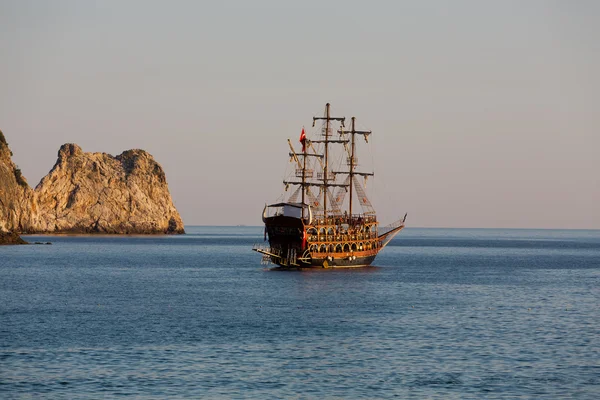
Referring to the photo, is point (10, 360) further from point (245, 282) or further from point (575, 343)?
point (245, 282)

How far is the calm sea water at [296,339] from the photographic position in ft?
130

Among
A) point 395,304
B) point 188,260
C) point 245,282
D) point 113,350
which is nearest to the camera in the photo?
point 113,350

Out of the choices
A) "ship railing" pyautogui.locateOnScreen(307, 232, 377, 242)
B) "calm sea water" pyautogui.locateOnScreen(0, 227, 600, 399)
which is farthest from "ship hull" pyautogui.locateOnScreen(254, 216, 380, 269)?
"calm sea water" pyautogui.locateOnScreen(0, 227, 600, 399)

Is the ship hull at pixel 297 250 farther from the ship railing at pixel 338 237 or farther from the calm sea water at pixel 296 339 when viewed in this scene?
the calm sea water at pixel 296 339

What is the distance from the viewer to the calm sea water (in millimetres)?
39656

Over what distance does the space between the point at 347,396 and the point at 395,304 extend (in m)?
37.4

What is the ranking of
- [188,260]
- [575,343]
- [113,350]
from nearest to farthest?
[113,350] → [575,343] → [188,260]

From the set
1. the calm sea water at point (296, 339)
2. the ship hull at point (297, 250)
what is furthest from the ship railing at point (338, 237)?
the calm sea water at point (296, 339)

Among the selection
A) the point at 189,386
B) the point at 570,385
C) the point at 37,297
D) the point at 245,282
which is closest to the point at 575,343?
the point at 570,385

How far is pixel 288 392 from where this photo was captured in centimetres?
3866

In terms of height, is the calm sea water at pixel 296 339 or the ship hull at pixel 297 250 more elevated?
the ship hull at pixel 297 250

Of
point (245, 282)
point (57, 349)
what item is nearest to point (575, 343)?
point (57, 349)

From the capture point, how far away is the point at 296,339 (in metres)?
53.5

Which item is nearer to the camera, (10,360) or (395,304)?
(10,360)
